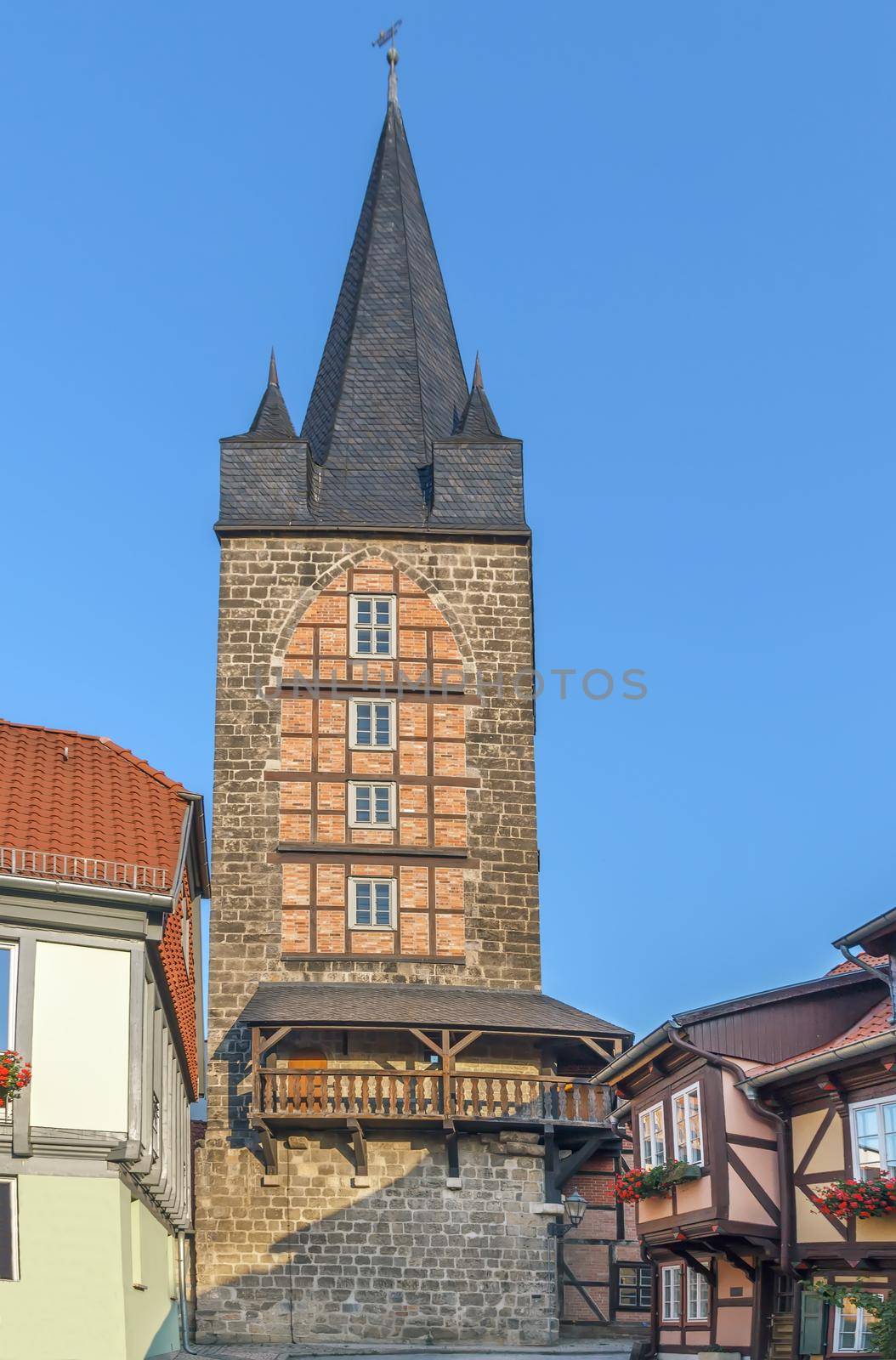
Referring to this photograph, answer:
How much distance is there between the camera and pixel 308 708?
3394 centimetres

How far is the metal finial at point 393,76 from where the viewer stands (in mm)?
46094

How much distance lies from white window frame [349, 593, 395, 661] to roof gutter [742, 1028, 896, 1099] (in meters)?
14.7

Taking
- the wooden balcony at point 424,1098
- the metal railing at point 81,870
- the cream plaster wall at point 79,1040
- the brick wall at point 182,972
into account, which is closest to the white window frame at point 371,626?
the wooden balcony at point 424,1098

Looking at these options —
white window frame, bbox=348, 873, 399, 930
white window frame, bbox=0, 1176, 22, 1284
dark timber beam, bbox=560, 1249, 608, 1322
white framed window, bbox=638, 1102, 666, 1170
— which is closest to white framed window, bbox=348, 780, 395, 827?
white window frame, bbox=348, 873, 399, 930

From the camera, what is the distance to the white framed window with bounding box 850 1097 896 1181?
1878 centimetres

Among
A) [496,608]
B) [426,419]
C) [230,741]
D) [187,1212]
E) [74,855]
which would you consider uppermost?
[426,419]

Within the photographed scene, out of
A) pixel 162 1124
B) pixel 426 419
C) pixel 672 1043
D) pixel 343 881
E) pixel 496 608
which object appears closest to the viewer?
pixel 162 1124

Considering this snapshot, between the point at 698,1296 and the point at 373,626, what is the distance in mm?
14745

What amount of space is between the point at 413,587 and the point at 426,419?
15.0ft

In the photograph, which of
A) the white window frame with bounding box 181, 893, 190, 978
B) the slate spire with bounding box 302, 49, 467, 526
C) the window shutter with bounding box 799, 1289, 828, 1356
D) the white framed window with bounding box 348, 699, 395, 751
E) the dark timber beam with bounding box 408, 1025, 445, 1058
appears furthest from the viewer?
the slate spire with bounding box 302, 49, 467, 526

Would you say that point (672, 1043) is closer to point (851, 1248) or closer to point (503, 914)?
point (851, 1248)

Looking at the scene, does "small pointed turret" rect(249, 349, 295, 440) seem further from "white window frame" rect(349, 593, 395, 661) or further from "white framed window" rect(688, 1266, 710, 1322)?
"white framed window" rect(688, 1266, 710, 1322)

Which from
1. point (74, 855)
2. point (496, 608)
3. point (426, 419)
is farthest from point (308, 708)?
point (74, 855)

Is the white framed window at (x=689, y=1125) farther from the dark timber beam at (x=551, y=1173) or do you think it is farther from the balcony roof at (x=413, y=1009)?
the dark timber beam at (x=551, y=1173)
